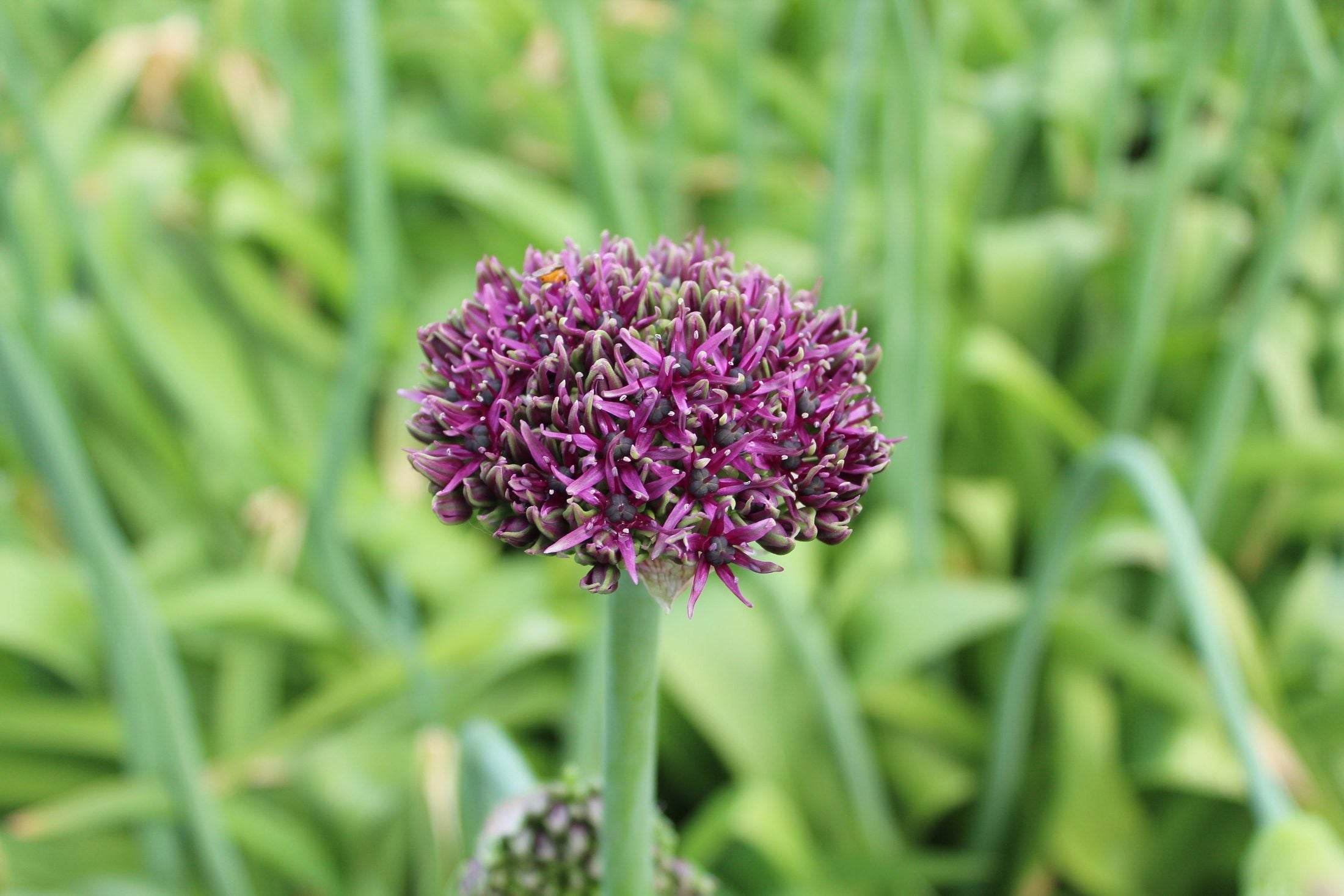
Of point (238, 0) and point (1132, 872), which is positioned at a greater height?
point (238, 0)

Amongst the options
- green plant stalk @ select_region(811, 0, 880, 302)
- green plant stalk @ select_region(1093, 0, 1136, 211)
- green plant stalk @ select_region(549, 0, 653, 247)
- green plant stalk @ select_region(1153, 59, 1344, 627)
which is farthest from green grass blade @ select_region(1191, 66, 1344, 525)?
green plant stalk @ select_region(549, 0, 653, 247)

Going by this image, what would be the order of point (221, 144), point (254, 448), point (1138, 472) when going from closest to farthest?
point (1138, 472) < point (254, 448) < point (221, 144)

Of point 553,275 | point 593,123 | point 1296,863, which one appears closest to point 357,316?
point 593,123

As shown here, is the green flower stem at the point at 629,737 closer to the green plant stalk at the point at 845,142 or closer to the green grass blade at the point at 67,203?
the green plant stalk at the point at 845,142

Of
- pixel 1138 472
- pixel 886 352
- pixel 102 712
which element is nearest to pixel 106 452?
pixel 102 712

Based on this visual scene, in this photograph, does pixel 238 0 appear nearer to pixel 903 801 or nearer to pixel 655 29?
pixel 655 29

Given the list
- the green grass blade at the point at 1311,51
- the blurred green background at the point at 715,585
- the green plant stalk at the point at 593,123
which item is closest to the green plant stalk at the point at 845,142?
the blurred green background at the point at 715,585
